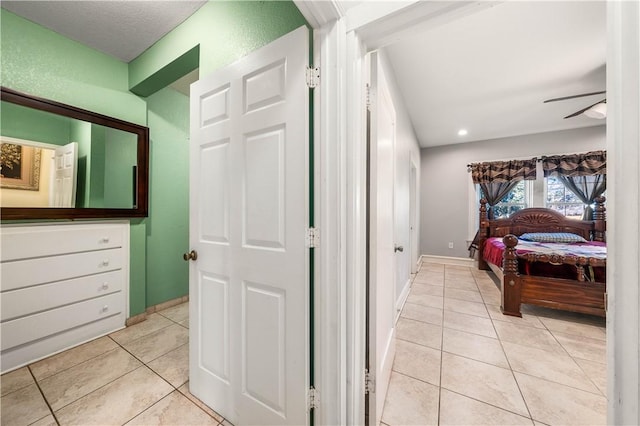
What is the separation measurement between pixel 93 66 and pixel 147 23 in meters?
0.80

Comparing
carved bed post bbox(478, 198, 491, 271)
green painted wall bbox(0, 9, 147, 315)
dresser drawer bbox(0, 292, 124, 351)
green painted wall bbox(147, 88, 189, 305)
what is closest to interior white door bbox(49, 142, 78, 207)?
green painted wall bbox(0, 9, 147, 315)

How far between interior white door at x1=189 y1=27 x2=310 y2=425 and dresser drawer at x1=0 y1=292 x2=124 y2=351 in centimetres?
140

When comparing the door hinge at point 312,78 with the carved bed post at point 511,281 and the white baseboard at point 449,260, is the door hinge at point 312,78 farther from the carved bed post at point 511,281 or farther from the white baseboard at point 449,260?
the white baseboard at point 449,260

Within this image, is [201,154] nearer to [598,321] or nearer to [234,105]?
[234,105]

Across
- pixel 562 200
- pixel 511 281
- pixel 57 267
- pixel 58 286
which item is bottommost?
pixel 511 281

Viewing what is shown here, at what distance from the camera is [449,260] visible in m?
4.84

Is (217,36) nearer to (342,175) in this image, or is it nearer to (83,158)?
(342,175)

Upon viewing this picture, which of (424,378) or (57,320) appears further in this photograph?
(57,320)

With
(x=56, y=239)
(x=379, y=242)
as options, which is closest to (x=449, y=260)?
(x=379, y=242)

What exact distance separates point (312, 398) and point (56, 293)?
2.29 metres

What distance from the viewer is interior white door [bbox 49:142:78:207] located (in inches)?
72.7

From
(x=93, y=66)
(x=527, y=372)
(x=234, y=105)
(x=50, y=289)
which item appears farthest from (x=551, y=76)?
(x=50, y=289)

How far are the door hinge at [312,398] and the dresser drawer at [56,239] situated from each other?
2.30 metres

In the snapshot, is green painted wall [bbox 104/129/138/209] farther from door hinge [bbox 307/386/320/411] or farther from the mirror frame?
door hinge [bbox 307/386/320/411]
